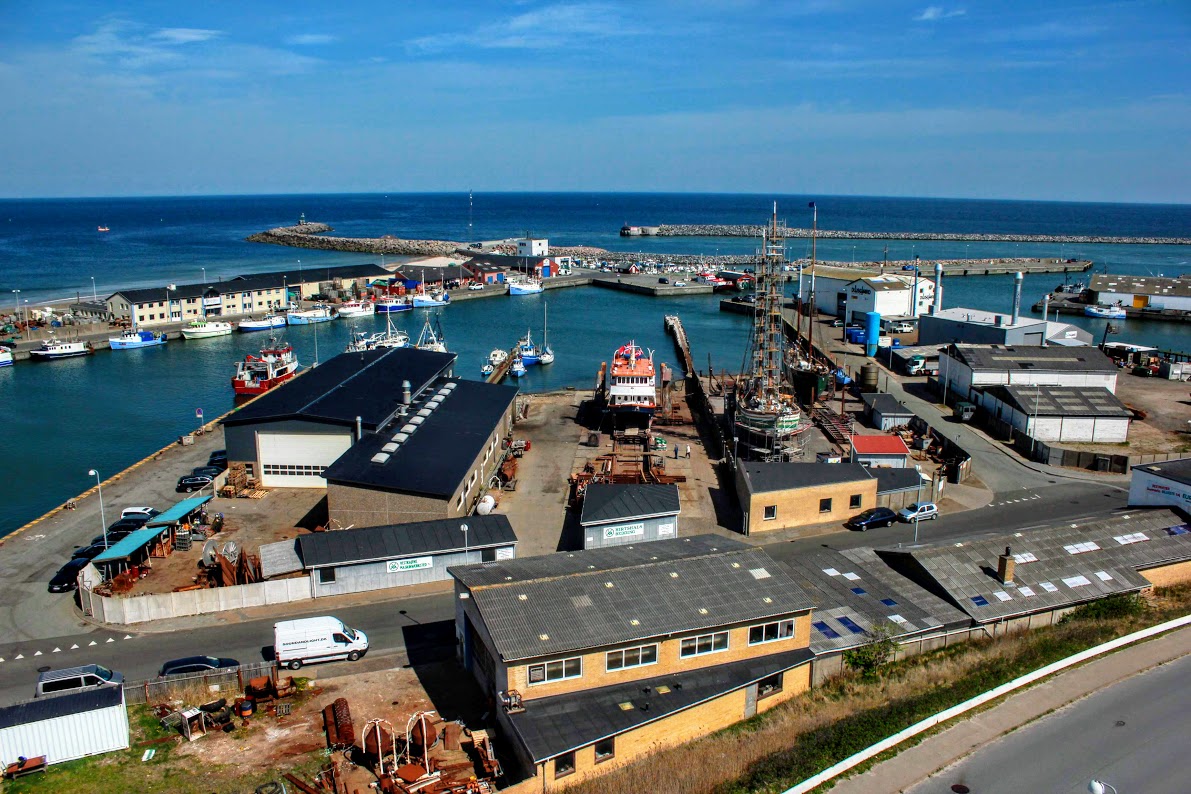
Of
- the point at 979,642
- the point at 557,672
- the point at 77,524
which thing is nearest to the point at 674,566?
the point at 557,672

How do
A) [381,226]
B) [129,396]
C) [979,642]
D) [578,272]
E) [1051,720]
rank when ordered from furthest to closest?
[381,226] < [578,272] < [129,396] < [979,642] < [1051,720]

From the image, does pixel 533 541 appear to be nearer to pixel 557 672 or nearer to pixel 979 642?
pixel 557 672

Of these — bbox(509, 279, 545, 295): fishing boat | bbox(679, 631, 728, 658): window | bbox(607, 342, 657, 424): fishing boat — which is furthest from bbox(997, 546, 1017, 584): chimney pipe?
bbox(509, 279, 545, 295): fishing boat

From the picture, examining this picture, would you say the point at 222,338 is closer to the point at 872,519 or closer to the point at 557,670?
the point at 872,519

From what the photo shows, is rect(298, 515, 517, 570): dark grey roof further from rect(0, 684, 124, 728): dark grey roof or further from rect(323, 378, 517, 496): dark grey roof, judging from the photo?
rect(0, 684, 124, 728): dark grey roof

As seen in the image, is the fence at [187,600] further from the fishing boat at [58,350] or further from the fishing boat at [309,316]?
the fishing boat at [309,316]
